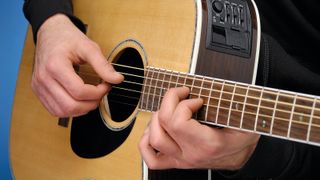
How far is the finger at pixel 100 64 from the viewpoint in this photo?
85 centimetres

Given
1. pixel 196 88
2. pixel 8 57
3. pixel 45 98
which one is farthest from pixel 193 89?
pixel 8 57

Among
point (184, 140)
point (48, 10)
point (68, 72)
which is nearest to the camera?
point (184, 140)

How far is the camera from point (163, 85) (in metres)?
0.77

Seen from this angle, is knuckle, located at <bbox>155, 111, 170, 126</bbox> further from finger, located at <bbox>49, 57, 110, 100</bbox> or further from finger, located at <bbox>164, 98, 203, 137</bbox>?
finger, located at <bbox>49, 57, 110, 100</bbox>

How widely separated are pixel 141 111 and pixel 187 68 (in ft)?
0.44

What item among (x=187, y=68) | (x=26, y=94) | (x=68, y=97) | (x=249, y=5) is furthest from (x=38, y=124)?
(x=249, y=5)

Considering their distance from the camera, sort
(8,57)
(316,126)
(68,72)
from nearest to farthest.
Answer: (316,126)
(68,72)
(8,57)

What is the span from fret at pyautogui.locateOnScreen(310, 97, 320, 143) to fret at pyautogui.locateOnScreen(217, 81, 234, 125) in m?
0.14

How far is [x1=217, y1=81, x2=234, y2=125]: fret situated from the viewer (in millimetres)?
640

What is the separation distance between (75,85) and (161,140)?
289 mm

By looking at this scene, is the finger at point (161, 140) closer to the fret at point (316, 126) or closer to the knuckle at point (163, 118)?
the knuckle at point (163, 118)

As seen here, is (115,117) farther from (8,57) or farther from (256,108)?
(8,57)

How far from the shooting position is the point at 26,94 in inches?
47.1

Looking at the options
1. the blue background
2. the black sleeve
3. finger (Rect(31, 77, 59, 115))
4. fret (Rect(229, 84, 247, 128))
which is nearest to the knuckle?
fret (Rect(229, 84, 247, 128))
